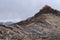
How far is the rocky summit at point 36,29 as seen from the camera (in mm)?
12242

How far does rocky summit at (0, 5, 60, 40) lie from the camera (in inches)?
482

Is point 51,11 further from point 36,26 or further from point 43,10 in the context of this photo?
point 36,26

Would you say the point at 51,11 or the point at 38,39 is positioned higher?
the point at 51,11

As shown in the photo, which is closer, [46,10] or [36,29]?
[36,29]

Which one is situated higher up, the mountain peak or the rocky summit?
the mountain peak

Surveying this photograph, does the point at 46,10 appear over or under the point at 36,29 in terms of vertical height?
over

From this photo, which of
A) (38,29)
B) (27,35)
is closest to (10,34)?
(27,35)

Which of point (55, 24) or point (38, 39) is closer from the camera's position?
point (38, 39)

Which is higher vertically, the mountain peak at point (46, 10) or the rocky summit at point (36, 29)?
the mountain peak at point (46, 10)

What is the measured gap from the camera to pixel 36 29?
1337cm

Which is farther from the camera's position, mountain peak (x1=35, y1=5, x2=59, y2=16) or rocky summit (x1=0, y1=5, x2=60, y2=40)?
mountain peak (x1=35, y1=5, x2=59, y2=16)

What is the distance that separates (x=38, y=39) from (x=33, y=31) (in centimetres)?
79

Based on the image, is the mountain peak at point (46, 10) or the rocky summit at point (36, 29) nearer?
the rocky summit at point (36, 29)

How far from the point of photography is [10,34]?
12.1 metres
